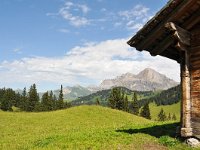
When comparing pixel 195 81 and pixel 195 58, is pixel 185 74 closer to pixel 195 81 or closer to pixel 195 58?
pixel 195 81

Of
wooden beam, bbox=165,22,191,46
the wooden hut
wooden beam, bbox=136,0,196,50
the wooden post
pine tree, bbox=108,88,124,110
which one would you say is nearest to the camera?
wooden beam, bbox=136,0,196,50

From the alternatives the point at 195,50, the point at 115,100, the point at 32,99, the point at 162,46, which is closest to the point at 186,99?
the point at 195,50

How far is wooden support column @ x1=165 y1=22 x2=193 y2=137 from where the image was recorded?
16625 millimetres

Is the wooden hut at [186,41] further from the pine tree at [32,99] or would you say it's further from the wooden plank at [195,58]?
the pine tree at [32,99]

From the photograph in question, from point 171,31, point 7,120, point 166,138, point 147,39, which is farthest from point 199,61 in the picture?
point 7,120

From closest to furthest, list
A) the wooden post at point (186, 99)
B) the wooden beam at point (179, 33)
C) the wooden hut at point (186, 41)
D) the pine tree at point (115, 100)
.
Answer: the wooden hut at point (186, 41) < the wooden beam at point (179, 33) < the wooden post at point (186, 99) < the pine tree at point (115, 100)

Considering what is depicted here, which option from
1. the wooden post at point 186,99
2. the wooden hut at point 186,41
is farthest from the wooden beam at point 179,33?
the wooden post at point 186,99

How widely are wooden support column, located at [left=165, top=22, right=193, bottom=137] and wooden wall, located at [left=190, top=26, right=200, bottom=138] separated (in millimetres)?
177

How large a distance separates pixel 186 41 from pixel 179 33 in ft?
2.28

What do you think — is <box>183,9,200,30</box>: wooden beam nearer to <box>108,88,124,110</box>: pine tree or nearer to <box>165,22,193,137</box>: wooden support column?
<box>165,22,193,137</box>: wooden support column

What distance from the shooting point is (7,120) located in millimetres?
53531

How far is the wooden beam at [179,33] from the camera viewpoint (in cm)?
1661

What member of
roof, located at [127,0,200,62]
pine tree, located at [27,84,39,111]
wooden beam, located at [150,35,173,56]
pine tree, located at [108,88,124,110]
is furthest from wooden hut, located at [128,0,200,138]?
pine tree, located at [27,84,39,111]

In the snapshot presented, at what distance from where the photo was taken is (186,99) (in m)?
16.8
